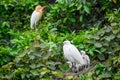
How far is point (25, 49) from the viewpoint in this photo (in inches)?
288

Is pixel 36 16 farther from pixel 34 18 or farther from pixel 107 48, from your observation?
pixel 107 48

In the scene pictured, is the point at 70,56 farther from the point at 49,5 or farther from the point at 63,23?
the point at 49,5

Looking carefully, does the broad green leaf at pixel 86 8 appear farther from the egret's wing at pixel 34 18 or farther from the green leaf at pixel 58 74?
the green leaf at pixel 58 74

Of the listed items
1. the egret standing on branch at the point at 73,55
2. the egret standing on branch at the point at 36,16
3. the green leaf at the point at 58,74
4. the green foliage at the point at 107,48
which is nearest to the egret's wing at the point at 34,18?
the egret standing on branch at the point at 36,16

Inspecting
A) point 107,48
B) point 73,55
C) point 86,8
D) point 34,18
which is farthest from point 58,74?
point 34,18

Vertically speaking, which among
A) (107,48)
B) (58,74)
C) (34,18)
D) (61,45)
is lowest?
(58,74)

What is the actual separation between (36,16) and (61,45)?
2.45 metres

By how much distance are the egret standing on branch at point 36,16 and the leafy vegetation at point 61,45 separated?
0.52 feet

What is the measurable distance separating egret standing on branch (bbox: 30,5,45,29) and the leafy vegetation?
6.2 inches

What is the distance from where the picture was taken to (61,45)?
766 cm

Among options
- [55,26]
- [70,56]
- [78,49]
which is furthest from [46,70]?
[55,26]

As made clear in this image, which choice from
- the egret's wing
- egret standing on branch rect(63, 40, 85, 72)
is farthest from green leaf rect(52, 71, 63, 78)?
the egret's wing

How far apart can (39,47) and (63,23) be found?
2.30 m

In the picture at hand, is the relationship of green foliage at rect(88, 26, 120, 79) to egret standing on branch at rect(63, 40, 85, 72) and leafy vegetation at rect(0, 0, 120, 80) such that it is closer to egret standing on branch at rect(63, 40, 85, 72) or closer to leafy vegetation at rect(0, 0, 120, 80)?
leafy vegetation at rect(0, 0, 120, 80)
